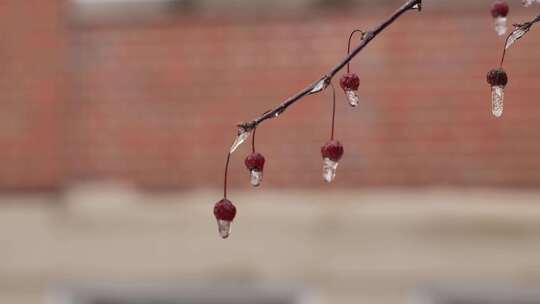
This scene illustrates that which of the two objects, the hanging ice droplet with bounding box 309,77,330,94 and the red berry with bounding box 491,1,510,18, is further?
the red berry with bounding box 491,1,510,18

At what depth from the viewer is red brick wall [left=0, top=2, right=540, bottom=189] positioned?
4.86m

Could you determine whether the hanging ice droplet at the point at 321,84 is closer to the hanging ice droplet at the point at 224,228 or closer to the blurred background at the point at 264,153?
the hanging ice droplet at the point at 224,228

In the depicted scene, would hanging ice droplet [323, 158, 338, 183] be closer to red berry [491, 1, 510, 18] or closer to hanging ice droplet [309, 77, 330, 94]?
hanging ice droplet [309, 77, 330, 94]

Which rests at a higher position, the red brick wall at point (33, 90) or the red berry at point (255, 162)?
the red brick wall at point (33, 90)

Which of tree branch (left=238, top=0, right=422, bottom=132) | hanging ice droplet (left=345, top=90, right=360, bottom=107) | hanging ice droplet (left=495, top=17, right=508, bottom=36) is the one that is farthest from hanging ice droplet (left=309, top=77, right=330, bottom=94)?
hanging ice droplet (left=495, top=17, right=508, bottom=36)

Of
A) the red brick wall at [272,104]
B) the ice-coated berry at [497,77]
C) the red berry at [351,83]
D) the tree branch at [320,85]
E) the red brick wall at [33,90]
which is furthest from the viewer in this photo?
the red brick wall at [33,90]

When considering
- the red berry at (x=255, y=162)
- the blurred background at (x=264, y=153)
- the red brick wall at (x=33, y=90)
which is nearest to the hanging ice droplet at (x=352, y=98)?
the red berry at (x=255, y=162)

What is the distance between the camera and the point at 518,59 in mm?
4809

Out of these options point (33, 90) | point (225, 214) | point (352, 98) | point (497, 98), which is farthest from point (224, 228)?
point (33, 90)

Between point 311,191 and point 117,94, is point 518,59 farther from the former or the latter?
point 117,94

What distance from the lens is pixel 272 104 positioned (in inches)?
195

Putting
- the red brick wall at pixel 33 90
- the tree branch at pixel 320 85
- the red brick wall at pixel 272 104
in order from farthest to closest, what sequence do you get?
the red brick wall at pixel 33 90 → the red brick wall at pixel 272 104 → the tree branch at pixel 320 85

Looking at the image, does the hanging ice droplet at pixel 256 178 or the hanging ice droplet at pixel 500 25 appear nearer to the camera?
the hanging ice droplet at pixel 256 178

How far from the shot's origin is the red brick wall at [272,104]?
191 inches
